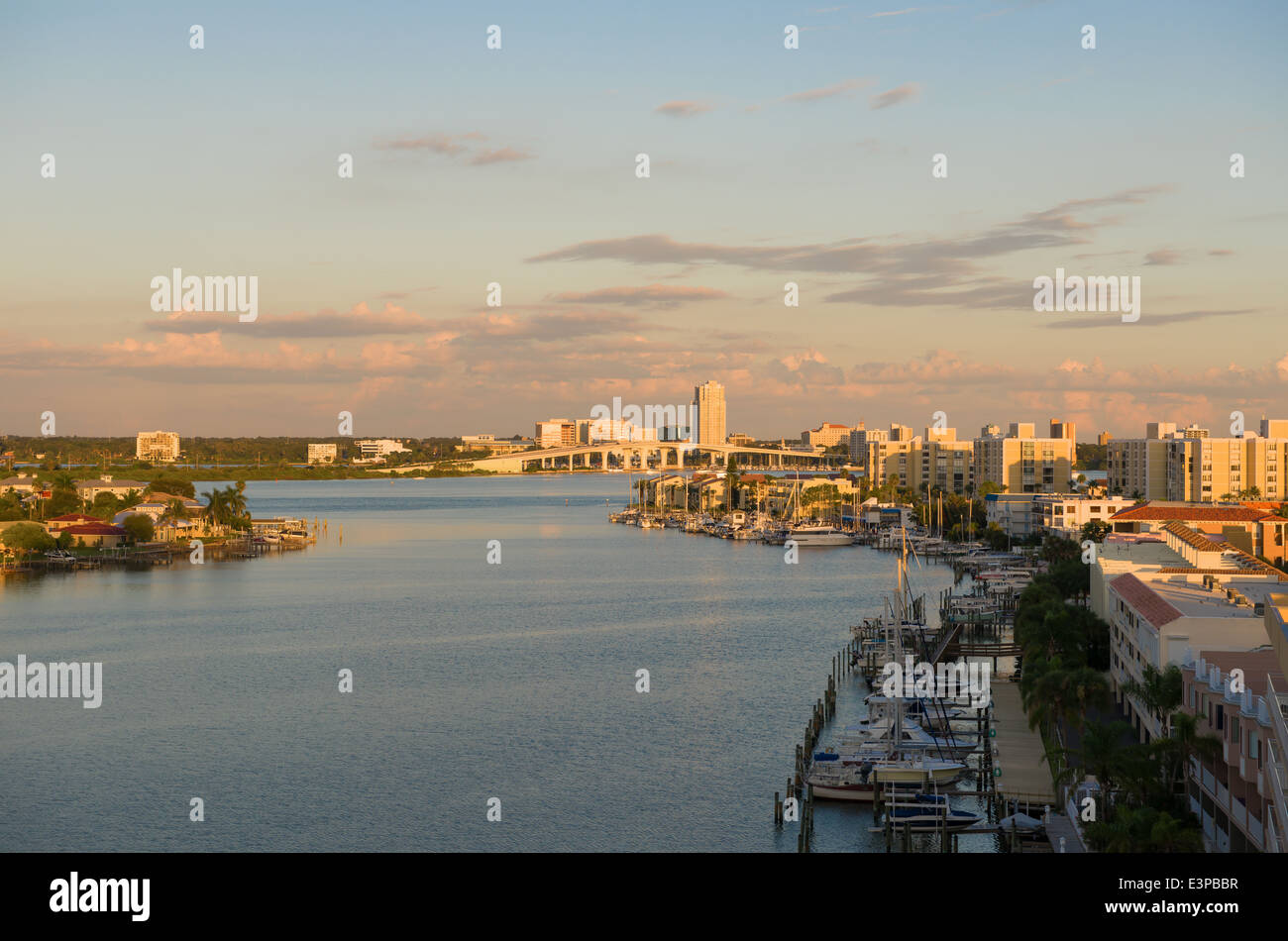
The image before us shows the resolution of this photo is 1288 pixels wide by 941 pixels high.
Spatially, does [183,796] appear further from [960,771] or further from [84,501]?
[84,501]

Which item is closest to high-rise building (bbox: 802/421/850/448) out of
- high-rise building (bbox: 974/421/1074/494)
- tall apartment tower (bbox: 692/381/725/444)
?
tall apartment tower (bbox: 692/381/725/444)

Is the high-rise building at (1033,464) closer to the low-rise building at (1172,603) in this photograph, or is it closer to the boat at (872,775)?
the low-rise building at (1172,603)

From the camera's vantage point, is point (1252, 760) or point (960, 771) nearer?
point (1252, 760)

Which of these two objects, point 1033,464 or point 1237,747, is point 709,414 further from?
point 1237,747

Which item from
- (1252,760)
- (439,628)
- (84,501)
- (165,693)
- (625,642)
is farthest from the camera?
(84,501)

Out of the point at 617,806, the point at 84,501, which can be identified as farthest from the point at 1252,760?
the point at 84,501

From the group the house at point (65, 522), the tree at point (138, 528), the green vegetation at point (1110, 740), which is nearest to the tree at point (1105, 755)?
the green vegetation at point (1110, 740)
